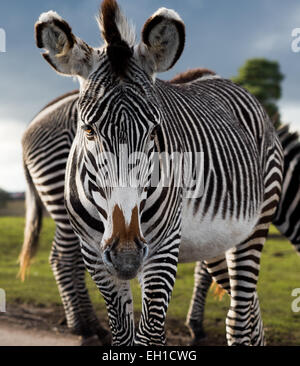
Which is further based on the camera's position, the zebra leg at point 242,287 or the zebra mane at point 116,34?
the zebra leg at point 242,287

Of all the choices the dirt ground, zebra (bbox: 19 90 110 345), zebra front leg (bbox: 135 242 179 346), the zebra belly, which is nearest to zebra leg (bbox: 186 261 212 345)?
the dirt ground

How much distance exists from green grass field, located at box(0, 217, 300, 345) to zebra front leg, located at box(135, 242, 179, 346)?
4.09 meters

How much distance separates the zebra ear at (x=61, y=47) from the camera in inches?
135

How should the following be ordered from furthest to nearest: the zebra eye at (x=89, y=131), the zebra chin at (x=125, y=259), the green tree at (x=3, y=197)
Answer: the green tree at (x=3, y=197)
the zebra eye at (x=89, y=131)
the zebra chin at (x=125, y=259)

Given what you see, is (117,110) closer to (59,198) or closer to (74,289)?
(59,198)

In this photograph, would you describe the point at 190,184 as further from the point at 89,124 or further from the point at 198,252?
the point at 89,124

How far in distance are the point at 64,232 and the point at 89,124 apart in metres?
3.91

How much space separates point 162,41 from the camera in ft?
11.9

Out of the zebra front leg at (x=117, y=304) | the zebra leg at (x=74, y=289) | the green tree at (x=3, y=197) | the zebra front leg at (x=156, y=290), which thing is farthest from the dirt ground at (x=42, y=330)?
the green tree at (x=3, y=197)

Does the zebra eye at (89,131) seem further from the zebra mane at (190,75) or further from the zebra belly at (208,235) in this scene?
the zebra mane at (190,75)

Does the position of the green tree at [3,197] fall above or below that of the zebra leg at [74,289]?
below

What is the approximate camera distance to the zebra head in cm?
306

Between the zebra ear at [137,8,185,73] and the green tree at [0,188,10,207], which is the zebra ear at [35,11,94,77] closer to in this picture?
the zebra ear at [137,8,185,73]

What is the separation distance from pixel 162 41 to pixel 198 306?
17.0 feet
